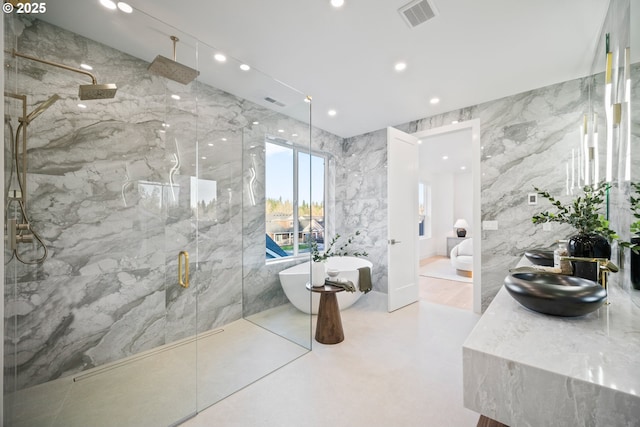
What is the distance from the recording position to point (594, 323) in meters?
0.97

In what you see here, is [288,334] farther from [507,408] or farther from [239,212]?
[507,408]

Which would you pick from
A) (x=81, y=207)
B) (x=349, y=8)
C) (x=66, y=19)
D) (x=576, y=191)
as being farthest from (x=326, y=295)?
(x=66, y=19)

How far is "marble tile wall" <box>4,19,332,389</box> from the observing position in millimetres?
1726

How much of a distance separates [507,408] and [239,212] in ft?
8.52

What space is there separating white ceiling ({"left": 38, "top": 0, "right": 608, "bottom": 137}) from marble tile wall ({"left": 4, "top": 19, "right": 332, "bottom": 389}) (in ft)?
0.93

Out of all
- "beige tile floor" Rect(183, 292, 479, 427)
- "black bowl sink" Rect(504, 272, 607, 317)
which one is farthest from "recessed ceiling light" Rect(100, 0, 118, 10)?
"black bowl sink" Rect(504, 272, 607, 317)

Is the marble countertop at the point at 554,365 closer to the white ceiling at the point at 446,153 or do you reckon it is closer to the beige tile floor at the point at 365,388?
the beige tile floor at the point at 365,388

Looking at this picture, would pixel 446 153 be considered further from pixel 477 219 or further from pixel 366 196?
pixel 477 219

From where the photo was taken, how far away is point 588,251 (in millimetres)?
1428

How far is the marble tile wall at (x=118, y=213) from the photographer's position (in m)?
1.73

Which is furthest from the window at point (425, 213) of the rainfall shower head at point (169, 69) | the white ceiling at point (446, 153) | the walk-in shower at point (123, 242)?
the rainfall shower head at point (169, 69)

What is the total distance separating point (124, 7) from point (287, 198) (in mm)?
1963

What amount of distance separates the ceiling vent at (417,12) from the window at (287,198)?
1453mm

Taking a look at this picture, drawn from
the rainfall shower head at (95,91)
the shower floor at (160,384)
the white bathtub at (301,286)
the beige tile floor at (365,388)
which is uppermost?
the rainfall shower head at (95,91)
